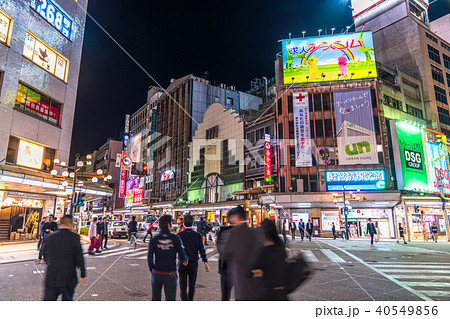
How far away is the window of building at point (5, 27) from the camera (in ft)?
59.3

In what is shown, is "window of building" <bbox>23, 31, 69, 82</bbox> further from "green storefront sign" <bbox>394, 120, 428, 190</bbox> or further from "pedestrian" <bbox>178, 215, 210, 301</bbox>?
"green storefront sign" <bbox>394, 120, 428, 190</bbox>

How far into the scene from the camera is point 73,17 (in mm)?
24531

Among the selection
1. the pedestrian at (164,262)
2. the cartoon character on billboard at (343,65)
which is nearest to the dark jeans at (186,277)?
the pedestrian at (164,262)

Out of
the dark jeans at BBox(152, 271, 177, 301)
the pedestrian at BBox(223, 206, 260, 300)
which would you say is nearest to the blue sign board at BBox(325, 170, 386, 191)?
the dark jeans at BBox(152, 271, 177, 301)

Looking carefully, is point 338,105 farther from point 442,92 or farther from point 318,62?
point 442,92

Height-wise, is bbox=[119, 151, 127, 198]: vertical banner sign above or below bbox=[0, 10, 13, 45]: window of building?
below

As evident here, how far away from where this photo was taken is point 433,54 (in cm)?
5272

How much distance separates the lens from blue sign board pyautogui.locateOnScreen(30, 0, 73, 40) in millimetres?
20969

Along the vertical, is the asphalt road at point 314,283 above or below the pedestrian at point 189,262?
below

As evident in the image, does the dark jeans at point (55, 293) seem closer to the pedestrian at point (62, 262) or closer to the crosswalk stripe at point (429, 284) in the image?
the pedestrian at point (62, 262)

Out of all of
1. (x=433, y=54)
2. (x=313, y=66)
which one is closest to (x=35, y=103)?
(x=313, y=66)

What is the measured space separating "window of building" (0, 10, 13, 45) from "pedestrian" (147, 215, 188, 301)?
2057cm

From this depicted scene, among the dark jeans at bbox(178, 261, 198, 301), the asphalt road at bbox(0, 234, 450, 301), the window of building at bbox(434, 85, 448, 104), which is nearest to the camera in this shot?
the dark jeans at bbox(178, 261, 198, 301)
